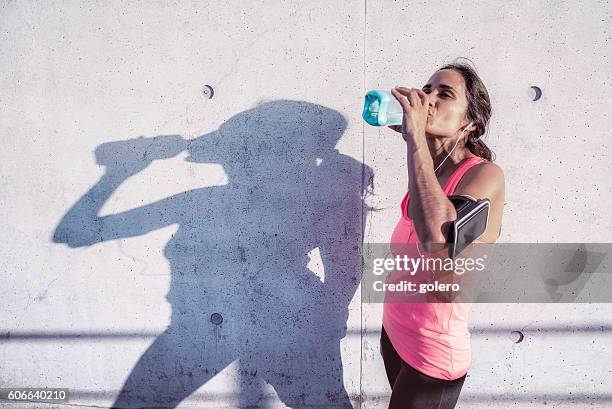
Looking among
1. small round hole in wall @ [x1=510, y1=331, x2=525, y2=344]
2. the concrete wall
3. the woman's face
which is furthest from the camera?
small round hole in wall @ [x1=510, y1=331, x2=525, y2=344]

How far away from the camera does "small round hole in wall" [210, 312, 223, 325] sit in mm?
1868

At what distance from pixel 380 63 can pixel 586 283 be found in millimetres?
1454

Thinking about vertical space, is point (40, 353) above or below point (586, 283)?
below

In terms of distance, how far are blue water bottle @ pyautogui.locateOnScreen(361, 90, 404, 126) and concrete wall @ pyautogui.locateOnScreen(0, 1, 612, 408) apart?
433 millimetres

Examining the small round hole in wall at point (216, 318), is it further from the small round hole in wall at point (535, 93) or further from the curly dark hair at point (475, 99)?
the small round hole in wall at point (535, 93)

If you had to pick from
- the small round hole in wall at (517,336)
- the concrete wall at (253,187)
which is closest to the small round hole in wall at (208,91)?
the concrete wall at (253,187)

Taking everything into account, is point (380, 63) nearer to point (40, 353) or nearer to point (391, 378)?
point (391, 378)

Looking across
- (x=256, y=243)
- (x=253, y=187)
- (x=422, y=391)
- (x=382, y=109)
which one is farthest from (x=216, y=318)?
(x=382, y=109)

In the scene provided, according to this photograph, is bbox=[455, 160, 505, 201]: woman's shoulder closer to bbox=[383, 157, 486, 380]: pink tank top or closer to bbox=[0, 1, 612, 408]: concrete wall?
bbox=[383, 157, 486, 380]: pink tank top


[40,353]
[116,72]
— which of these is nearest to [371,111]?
[116,72]

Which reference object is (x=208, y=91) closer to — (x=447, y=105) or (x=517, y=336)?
(x=447, y=105)

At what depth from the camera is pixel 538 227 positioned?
1.70 m

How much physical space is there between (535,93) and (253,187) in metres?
1.35

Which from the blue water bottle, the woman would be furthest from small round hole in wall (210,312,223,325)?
the blue water bottle
